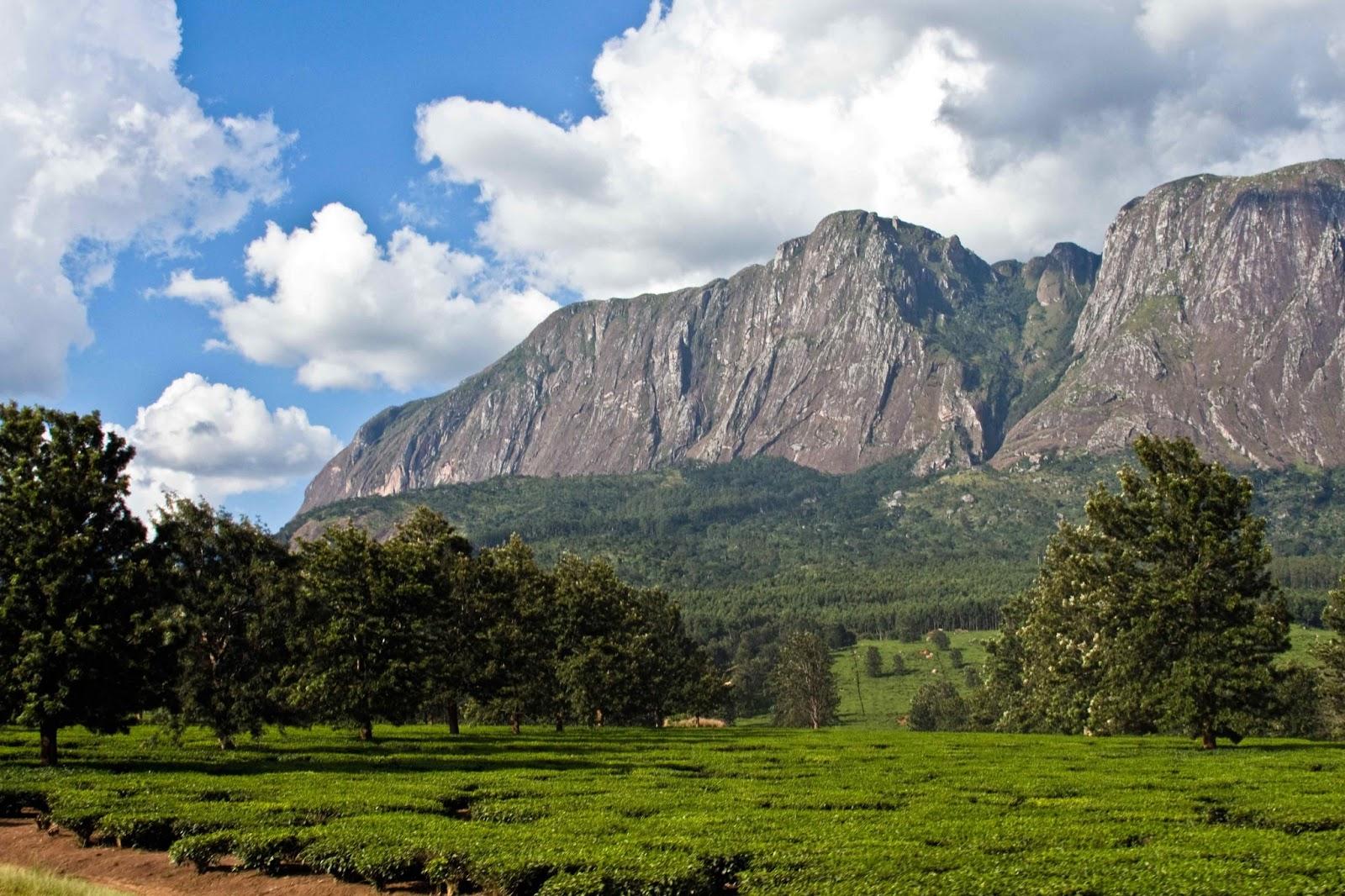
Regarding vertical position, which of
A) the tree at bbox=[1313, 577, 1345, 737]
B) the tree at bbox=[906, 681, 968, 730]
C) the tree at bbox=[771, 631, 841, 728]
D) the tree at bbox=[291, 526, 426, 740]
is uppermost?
the tree at bbox=[291, 526, 426, 740]

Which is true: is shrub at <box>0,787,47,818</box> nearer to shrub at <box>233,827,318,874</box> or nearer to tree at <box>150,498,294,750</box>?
shrub at <box>233,827,318,874</box>

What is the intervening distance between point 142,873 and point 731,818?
1537 centimetres

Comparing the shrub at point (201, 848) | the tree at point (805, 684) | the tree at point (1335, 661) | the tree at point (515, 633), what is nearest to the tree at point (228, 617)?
the tree at point (515, 633)

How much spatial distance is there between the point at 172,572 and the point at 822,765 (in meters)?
33.1

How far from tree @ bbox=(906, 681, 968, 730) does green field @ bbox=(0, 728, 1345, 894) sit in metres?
122

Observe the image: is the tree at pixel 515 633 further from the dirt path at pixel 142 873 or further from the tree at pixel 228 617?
the dirt path at pixel 142 873

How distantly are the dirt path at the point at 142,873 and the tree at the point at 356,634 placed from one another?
92.1 feet

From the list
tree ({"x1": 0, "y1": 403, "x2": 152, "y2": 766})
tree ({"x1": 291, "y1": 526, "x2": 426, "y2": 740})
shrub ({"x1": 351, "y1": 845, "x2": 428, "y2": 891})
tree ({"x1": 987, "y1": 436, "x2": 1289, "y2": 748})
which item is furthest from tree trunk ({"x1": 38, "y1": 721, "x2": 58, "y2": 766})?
tree ({"x1": 987, "y1": 436, "x2": 1289, "y2": 748})

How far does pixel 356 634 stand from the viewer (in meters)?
57.7

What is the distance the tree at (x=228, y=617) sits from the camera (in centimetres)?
4966

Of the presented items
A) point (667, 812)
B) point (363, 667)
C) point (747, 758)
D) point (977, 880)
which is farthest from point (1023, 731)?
point (977, 880)

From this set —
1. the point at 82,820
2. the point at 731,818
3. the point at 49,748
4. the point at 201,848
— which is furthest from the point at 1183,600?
the point at 49,748

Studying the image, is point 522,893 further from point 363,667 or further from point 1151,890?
point 363,667

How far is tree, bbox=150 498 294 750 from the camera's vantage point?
4966 centimetres
